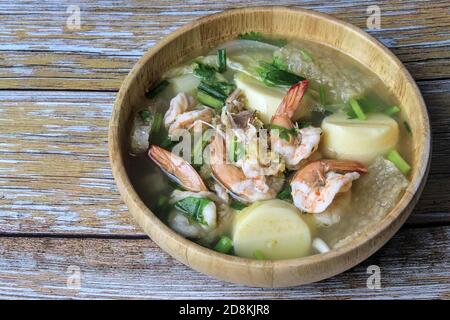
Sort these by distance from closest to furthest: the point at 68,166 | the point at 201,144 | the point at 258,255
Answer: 1. the point at 258,255
2. the point at 201,144
3. the point at 68,166

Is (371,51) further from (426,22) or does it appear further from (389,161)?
(426,22)

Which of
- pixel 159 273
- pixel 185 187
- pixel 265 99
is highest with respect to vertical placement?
pixel 265 99

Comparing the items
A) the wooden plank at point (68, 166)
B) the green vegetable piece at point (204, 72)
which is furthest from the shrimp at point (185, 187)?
the green vegetable piece at point (204, 72)

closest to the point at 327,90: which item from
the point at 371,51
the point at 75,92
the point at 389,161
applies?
the point at 371,51

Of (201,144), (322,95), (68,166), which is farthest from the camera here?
(68,166)

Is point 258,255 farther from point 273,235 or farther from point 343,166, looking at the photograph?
point 343,166

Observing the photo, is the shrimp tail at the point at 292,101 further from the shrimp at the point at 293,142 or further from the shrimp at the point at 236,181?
the shrimp at the point at 236,181

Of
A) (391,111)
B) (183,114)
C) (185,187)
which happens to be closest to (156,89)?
(183,114)
